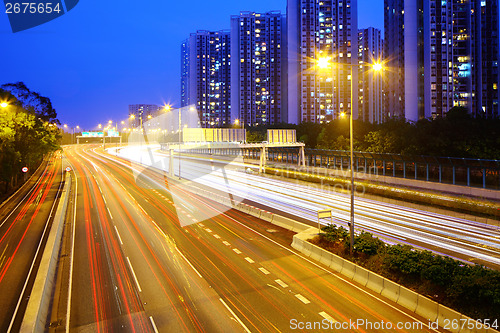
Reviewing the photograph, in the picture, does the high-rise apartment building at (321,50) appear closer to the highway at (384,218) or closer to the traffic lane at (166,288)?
the highway at (384,218)

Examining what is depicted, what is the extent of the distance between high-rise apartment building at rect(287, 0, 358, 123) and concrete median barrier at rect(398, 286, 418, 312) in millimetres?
112000

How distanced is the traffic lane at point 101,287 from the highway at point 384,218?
12.8 m

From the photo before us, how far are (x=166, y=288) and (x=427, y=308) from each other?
29.4ft

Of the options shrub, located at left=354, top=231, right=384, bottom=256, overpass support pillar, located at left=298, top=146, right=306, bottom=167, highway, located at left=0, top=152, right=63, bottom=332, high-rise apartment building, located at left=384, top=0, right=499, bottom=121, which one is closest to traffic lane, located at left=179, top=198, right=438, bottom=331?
shrub, located at left=354, top=231, right=384, bottom=256

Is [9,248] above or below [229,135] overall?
below

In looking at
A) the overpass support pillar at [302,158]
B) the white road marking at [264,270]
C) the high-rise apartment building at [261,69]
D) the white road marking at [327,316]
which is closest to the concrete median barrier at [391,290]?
the white road marking at [327,316]

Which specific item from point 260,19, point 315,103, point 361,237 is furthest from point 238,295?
point 260,19

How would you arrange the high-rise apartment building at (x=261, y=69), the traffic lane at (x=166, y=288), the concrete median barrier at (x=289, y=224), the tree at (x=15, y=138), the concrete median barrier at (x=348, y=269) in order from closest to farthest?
1. the traffic lane at (x=166, y=288)
2. the concrete median barrier at (x=348, y=269)
3. the concrete median barrier at (x=289, y=224)
4. the tree at (x=15, y=138)
5. the high-rise apartment building at (x=261, y=69)

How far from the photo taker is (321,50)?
120312mm

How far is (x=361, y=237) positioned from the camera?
53.6 ft

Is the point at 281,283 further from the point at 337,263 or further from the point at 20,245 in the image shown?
the point at 20,245

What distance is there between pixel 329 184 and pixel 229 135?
14.5 m

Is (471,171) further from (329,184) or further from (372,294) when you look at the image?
(372,294)

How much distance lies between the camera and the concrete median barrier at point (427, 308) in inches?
426
